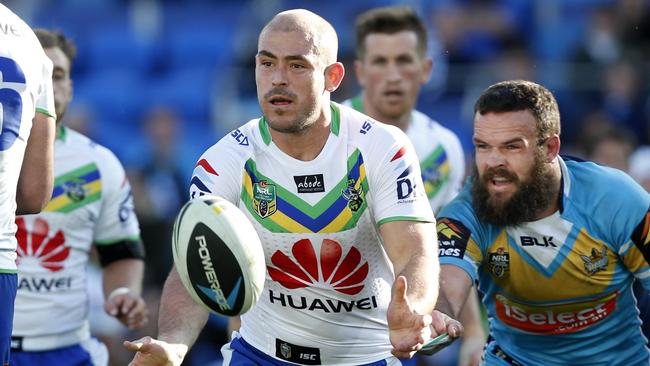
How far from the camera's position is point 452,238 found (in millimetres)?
6422

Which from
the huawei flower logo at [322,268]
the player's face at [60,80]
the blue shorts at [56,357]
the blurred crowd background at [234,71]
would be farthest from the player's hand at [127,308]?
the blurred crowd background at [234,71]

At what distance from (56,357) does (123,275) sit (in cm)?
77

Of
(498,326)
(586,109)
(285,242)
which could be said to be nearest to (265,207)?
(285,242)

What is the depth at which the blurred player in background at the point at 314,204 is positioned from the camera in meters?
5.96

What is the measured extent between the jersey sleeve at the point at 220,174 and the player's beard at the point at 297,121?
0.90 feet

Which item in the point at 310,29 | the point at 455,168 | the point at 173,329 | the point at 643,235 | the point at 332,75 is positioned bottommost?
the point at 455,168

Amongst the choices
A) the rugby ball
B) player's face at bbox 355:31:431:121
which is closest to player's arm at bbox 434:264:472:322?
the rugby ball

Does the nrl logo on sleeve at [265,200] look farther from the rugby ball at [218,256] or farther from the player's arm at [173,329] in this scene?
the rugby ball at [218,256]

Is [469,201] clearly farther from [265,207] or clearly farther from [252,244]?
[252,244]

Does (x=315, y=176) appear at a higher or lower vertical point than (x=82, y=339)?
higher

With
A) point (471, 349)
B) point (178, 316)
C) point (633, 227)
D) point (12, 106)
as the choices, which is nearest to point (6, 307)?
point (178, 316)

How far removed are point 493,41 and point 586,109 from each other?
1.61 meters

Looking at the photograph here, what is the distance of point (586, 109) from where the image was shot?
14.1 metres

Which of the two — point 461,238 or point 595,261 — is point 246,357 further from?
point 595,261
